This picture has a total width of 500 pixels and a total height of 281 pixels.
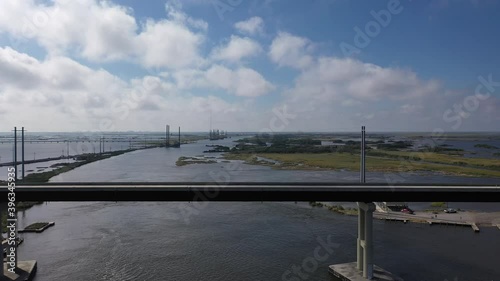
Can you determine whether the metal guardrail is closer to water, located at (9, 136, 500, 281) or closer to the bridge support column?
the bridge support column

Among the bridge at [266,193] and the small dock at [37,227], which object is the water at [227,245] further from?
the bridge at [266,193]

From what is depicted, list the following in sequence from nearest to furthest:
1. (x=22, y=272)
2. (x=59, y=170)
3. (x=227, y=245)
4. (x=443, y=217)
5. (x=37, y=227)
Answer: (x=22, y=272) < (x=227, y=245) < (x=37, y=227) < (x=443, y=217) < (x=59, y=170)

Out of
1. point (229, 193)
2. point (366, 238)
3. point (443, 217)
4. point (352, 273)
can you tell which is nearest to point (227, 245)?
point (229, 193)

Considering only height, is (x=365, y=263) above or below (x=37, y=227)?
above

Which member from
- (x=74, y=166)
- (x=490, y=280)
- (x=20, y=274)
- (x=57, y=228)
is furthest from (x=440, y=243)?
(x=74, y=166)

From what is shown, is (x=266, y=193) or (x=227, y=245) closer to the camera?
(x=266, y=193)

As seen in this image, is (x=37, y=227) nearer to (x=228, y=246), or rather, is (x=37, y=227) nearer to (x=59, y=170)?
(x=228, y=246)
